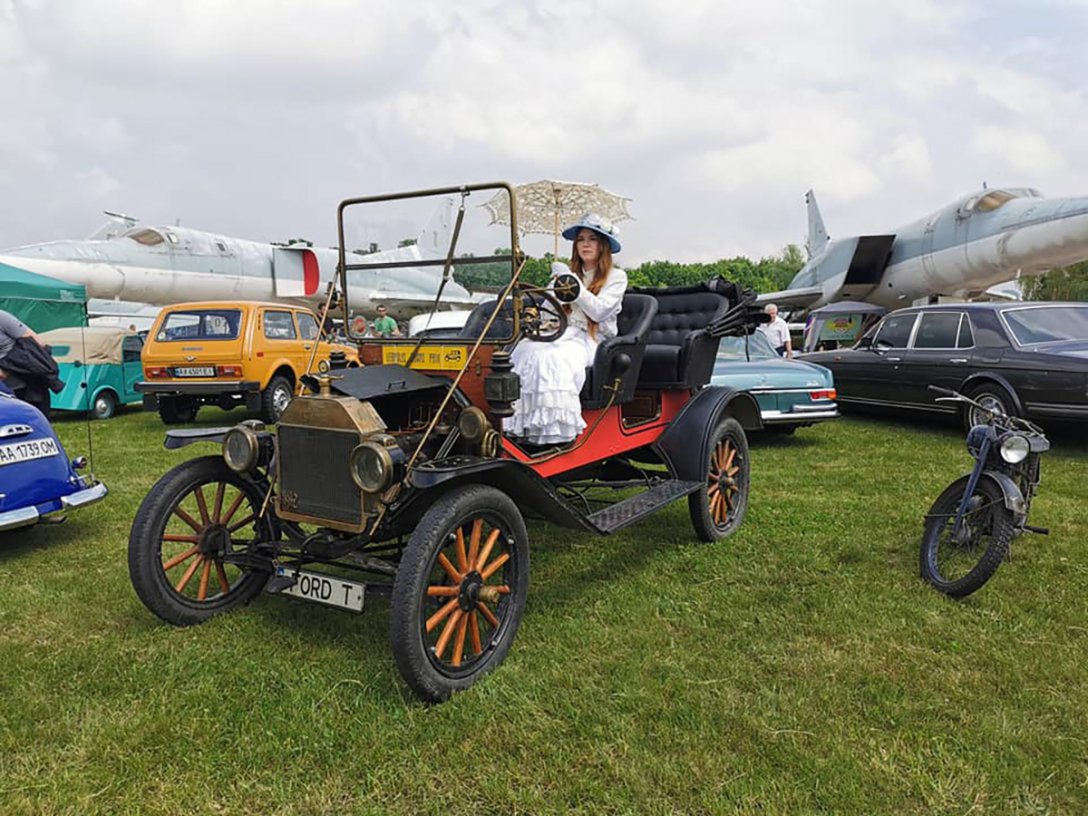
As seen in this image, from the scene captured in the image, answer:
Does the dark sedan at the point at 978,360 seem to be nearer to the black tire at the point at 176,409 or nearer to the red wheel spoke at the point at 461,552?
the red wheel spoke at the point at 461,552

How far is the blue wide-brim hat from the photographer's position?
179 inches

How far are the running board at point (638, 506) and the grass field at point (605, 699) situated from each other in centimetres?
41

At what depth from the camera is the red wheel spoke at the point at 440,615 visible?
9.27ft

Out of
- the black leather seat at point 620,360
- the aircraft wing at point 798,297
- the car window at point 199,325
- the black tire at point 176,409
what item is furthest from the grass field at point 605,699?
the aircraft wing at point 798,297

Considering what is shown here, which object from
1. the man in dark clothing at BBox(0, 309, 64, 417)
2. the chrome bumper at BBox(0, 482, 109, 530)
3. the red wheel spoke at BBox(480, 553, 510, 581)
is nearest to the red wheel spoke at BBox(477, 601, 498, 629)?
the red wheel spoke at BBox(480, 553, 510, 581)

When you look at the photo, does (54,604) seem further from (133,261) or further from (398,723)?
(133,261)

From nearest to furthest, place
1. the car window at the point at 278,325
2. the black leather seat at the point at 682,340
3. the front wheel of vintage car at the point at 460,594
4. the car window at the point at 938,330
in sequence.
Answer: the front wheel of vintage car at the point at 460,594 < the black leather seat at the point at 682,340 < the car window at the point at 938,330 < the car window at the point at 278,325

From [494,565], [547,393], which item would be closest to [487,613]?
[494,565]

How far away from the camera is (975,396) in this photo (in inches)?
323

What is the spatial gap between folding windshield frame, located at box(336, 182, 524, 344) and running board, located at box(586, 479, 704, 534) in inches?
40.2

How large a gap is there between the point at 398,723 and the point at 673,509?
11.2 ft

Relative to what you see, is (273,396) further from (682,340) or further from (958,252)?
(958,252)

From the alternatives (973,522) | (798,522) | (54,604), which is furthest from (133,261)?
(973,522)

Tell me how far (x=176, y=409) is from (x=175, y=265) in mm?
9994
